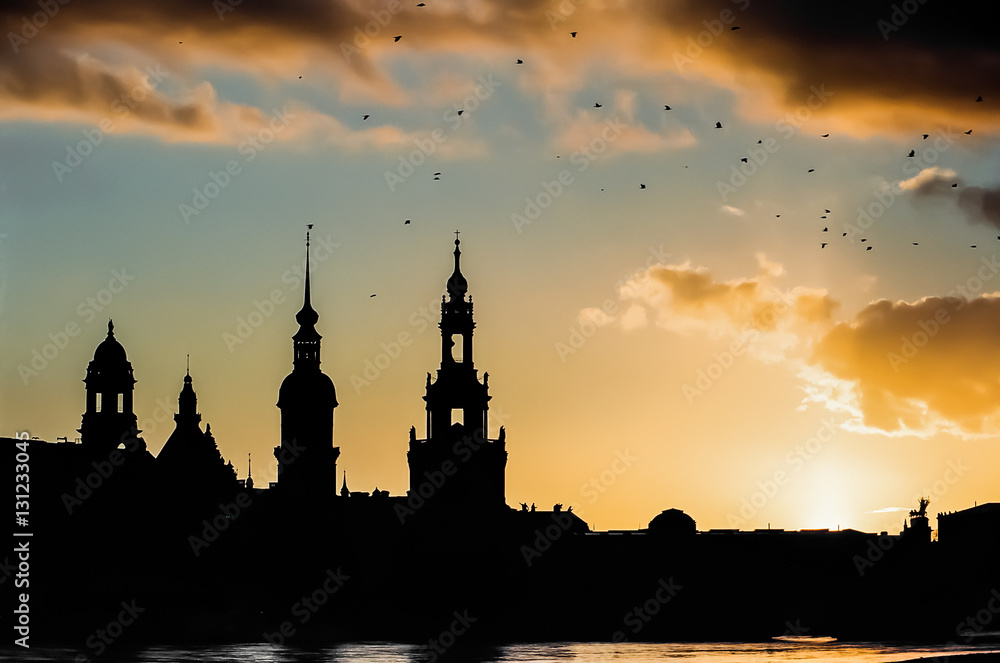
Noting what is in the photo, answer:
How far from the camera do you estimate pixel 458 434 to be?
507ft

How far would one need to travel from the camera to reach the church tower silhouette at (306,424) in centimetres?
15538

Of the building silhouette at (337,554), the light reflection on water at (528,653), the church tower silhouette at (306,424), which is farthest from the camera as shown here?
the church tower silhouette at (306,424)

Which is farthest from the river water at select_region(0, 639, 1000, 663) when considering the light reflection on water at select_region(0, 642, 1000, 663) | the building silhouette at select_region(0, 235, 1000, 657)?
the building silhouette at select_region(0, 235, 1000, 657)

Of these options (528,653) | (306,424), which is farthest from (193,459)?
(528,653)

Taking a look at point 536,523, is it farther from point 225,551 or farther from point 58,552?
point 58,552

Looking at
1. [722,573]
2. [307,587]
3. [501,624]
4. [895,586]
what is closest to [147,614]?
[307,587]

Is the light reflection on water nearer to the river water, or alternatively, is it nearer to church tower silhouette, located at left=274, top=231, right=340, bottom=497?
the river water

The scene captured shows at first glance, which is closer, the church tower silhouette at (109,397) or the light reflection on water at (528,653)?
the light reflection on water at (528,653)

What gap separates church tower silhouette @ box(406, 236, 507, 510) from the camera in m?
154

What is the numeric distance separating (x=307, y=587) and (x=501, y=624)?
47.1 ft

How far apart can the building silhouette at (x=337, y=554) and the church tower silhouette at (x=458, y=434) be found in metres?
0.15

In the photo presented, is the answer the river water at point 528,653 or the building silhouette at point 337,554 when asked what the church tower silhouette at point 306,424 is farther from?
the river water at point 528,653

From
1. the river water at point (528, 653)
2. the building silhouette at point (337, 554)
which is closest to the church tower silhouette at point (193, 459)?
the building silhouette at point (337, 554)

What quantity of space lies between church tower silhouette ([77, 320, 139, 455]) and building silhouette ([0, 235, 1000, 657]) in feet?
0.47
